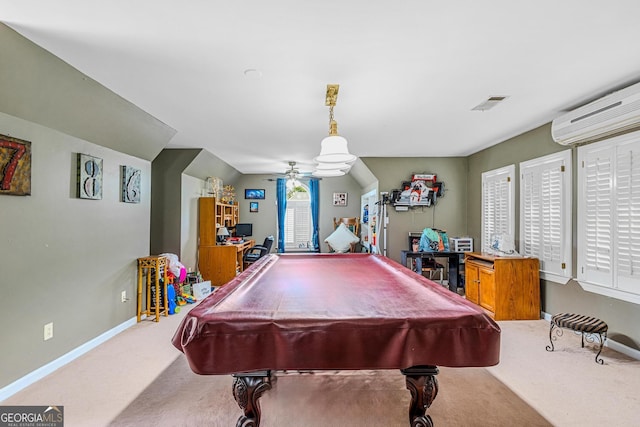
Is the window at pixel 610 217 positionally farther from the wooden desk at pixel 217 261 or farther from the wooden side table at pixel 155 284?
the wooden desk at pixel 217 261

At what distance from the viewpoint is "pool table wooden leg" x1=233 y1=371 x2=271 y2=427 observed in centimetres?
155

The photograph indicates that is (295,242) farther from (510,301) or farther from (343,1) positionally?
(343,1)

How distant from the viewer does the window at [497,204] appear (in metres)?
4.62

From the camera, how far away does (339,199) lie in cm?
809

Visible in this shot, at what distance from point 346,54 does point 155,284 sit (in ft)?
11.4

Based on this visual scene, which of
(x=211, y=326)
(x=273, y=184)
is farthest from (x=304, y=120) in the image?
(x=273, y=184)

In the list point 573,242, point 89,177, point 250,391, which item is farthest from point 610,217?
point 89,177

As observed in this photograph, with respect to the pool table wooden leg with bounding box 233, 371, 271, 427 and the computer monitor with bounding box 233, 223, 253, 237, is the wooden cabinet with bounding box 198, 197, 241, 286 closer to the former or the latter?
the computer monitor with bounding box 233, 223, 253, 237

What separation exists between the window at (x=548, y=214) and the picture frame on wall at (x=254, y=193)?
560cm

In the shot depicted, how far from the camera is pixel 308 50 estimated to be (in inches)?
88.1

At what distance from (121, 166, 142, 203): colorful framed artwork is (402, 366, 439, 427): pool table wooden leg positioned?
11.6 feet

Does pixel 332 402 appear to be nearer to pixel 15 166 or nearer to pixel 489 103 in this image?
pixel 15 166

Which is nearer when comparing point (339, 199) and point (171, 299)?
point (171, 299)

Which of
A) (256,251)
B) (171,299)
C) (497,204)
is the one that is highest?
(497,204)
